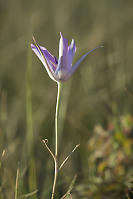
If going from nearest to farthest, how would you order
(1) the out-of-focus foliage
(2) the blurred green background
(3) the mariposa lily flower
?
(3) the mariposa lily flower, (1) the out-of-focus foliage, (2) the blurred green background

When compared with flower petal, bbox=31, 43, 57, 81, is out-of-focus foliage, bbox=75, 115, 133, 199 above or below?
below

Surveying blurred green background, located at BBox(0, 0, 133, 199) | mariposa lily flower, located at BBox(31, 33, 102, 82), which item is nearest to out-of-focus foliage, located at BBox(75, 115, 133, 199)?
blurred green background, located at BBox(0, 0, 133, 199)

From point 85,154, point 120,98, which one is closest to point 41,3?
point 120,98

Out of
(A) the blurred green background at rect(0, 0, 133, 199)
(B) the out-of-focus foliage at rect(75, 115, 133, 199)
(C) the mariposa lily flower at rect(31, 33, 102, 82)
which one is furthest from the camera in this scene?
(A) the blurred green background at rect(0, 0, 133, 199)

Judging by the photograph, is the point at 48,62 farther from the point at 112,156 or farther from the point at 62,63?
the point at 112,156

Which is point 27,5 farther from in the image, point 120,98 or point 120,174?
point 120,174

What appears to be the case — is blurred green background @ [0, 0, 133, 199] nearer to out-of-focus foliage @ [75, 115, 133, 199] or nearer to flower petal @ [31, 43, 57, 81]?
out-of-focus foliage @ [75, 115, 133, 199]

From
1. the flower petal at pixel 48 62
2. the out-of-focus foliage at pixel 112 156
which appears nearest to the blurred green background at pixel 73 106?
the out-of-focus foliage at pixel 112 156

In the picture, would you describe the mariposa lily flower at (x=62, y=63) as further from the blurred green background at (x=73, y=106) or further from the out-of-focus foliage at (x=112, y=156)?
the out-of-focus foliage at (x=112, y=156)
